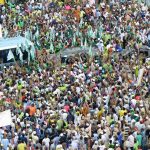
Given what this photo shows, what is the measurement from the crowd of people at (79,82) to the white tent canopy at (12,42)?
Answer: 0.94 meters

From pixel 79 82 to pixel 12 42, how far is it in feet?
14.8

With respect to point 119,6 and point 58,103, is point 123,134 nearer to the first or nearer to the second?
point 58,103

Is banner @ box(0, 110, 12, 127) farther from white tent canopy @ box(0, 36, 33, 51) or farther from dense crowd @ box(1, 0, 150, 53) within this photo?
dense crowd @ box(1, 0, 150, 53)

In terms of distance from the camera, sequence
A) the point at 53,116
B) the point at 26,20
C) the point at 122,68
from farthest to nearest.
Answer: the point at 26,20 → the point at 122,68 → the point at 53,116

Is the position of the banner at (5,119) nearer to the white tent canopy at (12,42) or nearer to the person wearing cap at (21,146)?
the person wearing cap at (21,146)

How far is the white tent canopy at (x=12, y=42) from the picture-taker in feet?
88.4

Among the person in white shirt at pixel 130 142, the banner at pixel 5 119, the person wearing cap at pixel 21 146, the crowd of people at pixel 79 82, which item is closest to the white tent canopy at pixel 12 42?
the crowd of people at pixel 79 82

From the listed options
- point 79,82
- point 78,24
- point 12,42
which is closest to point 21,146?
point 79,82

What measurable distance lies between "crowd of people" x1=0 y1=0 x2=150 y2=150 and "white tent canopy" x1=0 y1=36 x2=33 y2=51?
94cm

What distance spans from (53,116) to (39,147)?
5.55ft

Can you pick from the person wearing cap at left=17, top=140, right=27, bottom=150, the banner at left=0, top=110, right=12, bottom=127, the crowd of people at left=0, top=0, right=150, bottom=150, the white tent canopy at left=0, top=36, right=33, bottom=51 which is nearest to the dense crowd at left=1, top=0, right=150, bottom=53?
the crowd of people at left=0, top=0, right=150, bottom=150

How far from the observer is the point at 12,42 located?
27.4 metres

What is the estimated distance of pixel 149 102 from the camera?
22.2 metres

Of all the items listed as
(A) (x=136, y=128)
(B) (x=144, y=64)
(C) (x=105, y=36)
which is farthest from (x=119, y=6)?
(A) (x=136, y=128)
